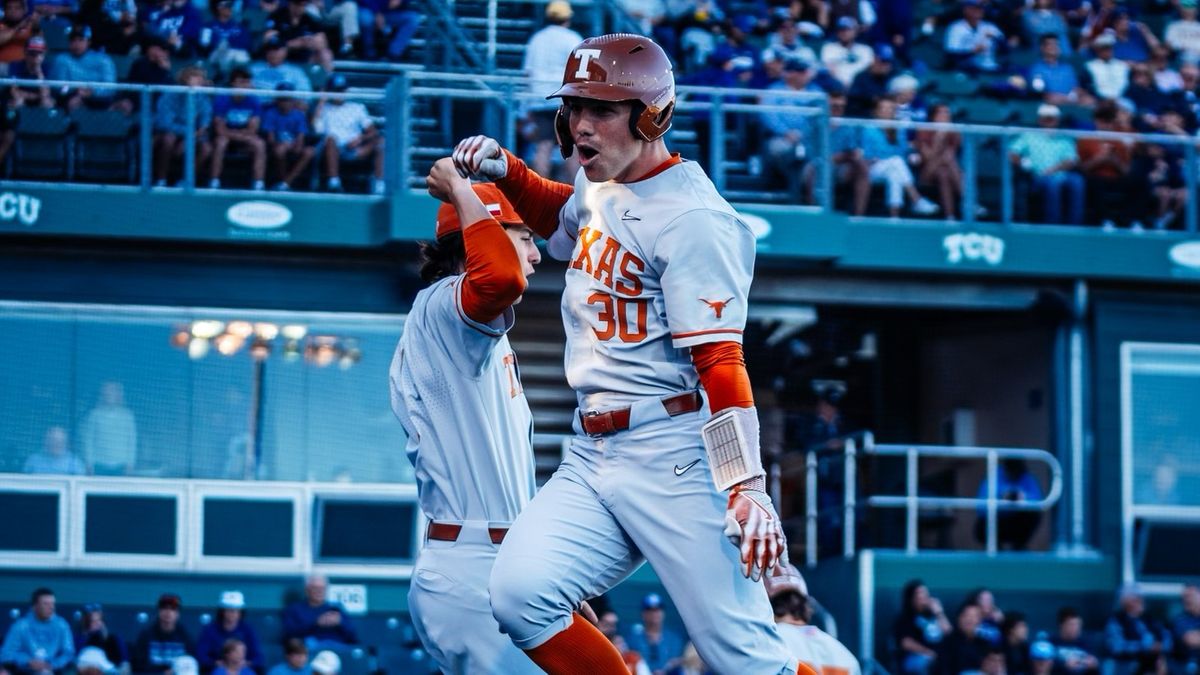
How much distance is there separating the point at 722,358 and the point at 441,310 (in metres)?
1.27

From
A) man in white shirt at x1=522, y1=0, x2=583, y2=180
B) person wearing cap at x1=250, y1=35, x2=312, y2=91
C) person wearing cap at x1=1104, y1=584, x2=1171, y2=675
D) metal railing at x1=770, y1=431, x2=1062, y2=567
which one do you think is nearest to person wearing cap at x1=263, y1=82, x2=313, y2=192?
person wearing cap at x1=250, y1=35, x2=312, y2=91

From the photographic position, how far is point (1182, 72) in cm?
2084

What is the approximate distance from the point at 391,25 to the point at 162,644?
649 centimetres

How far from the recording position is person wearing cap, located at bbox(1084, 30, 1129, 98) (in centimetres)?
2025

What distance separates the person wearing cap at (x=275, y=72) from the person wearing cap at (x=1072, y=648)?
7.82 meters

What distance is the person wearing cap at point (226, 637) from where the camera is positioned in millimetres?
14344

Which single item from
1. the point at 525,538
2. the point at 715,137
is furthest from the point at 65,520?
the point at 525,538

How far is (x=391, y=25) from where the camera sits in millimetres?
18172

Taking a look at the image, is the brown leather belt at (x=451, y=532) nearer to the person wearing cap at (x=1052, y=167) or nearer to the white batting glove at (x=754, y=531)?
the white batting glove at (x=754, y=531)

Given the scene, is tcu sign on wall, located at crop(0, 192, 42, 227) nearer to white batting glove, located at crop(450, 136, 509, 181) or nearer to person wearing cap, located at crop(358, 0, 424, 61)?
person wearing cap, located at crop(358, 0, 424, 61)

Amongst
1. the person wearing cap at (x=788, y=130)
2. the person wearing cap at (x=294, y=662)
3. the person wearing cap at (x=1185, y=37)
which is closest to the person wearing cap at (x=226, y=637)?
the person wearing cap at (x=294, y=662)

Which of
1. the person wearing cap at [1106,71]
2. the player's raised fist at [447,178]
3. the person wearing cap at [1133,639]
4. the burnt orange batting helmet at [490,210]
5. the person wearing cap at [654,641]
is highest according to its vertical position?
the person wearing cap at [1106,71]

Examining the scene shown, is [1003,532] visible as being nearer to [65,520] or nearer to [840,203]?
[840,203]

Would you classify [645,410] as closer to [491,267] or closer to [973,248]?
[491,267]
